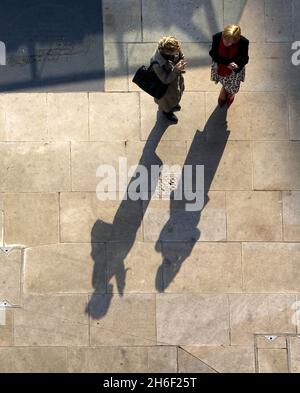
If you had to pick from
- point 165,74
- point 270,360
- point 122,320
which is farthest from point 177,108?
point 270,360

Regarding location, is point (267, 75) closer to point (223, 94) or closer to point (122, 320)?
point (223, 94)

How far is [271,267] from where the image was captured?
26.6 ft

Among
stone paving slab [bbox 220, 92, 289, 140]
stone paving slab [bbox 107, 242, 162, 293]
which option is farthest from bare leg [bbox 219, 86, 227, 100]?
stone paving slab [bbox 107, 242, 162, 293]

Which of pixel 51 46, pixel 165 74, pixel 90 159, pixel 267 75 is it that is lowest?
pixel 90 159

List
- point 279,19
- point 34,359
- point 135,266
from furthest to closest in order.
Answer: point 279,19 → point 135,266 → point 34,359

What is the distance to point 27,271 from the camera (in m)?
8.04

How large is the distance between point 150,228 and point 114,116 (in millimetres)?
1855

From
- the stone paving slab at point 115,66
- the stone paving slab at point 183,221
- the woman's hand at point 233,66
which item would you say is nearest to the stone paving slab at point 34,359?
the stone paving slab at point 183,221

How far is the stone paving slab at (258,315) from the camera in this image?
8.01 meters

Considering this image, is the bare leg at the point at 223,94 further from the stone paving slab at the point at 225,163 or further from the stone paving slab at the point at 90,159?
the stone paving slab at the point at 90,159

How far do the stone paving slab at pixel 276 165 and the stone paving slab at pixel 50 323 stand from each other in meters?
3.43

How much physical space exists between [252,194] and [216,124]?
1.25 metres

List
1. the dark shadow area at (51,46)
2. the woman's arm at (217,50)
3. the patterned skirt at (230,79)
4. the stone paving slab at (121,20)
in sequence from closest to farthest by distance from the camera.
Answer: the woman's arm at (217,50) → the patterned skirt at (230,79) → the dark shadow area at (51,46) → the stone paving slab at (121,20)
